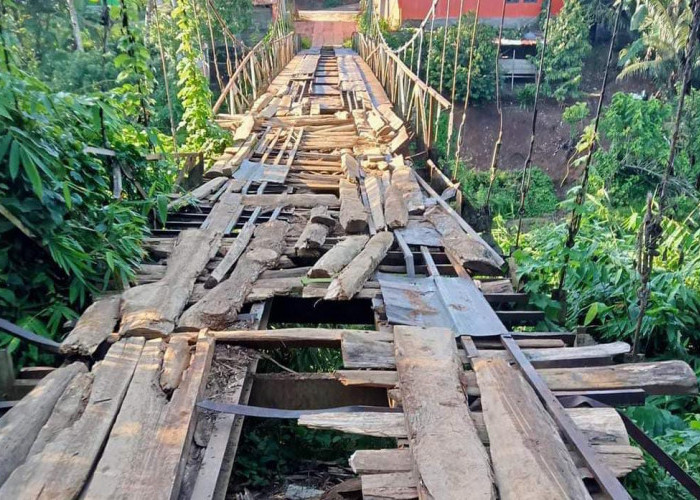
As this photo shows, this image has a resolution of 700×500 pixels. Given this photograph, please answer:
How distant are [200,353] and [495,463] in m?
1.36

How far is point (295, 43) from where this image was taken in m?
24.2

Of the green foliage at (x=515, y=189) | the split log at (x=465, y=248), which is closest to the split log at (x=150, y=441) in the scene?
the split log at (x=465, y=248)

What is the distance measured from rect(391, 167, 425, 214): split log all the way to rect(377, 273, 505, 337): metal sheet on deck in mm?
1296

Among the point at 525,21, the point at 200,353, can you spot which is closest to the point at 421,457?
the point at 200,353

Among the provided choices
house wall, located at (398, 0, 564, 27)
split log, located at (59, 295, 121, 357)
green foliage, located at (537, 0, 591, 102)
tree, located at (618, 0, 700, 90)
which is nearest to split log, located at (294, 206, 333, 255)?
split log, located at (59, 295, 121, 357)

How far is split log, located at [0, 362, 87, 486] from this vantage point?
6.40ft

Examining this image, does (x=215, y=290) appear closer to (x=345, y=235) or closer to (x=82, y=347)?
(x=82, y=347)

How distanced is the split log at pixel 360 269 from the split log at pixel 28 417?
4.43ft

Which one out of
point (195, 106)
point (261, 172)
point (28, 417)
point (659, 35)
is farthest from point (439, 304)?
point (659, 35)

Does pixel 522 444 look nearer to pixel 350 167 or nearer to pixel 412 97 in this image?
pixel 350 167

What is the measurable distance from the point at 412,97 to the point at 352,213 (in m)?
4.75

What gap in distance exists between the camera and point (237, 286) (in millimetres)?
3287

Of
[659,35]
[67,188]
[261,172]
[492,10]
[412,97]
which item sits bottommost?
[261,172]

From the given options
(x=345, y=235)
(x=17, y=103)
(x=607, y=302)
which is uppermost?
(x=17, y=103)
